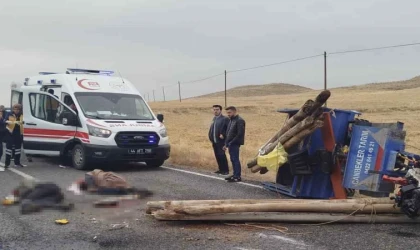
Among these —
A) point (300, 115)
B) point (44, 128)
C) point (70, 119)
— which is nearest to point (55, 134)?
point (44, 128)

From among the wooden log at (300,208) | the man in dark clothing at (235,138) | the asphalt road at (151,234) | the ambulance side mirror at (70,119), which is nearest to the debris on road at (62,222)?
the asphalt road at (151,234)

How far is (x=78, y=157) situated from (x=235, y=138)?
3950 millimetres

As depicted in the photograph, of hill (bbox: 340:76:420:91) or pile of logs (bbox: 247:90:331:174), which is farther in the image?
hill (bbox: 340:76:420:91)

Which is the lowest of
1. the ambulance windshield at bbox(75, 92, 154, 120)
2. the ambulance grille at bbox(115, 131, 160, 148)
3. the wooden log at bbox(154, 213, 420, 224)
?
the wooden log at bbox(154, 213, 420, 224)

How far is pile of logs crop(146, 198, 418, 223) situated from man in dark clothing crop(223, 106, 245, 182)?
Answer: 3.64 m

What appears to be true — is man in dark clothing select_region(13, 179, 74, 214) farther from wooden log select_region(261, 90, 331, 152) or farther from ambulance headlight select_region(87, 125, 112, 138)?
ambulance headlight select_region(87, 125, 112, 138)

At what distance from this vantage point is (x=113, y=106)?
12.3m

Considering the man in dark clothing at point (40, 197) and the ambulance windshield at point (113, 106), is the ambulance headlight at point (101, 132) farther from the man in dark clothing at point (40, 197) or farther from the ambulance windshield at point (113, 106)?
the man in dark clothing at point (40, 197)

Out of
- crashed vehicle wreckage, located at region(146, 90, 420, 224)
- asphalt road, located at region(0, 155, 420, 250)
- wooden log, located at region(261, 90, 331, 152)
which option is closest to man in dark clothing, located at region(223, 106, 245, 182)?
crashed vehicle wreckage, located at region(146, 90, 420, 224)

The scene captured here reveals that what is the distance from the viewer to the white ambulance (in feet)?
37.9

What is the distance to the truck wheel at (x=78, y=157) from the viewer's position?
11703mm

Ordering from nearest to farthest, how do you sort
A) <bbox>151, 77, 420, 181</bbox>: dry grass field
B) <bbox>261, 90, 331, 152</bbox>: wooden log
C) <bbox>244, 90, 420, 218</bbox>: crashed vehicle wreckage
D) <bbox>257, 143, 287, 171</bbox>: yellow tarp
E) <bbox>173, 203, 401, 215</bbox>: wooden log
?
<bbox>173, 203, 401, 215</bbox>: wooden log < <bbox>244, 90, 420, 218</bbox>: crashed vehicle wreckage < <bbox>261, 90, 331, 152</bbox>: wooden log < <bbox>257, 143, 287, 171</bbox>: yellow tarp < <bbox>151, 77, 420, 181</bbox>: dry grass field

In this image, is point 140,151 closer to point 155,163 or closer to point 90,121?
point 155,163

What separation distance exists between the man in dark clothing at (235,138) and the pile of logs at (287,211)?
3.64m
